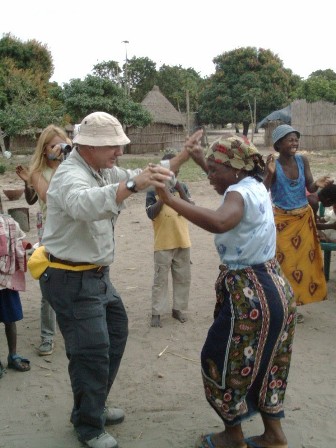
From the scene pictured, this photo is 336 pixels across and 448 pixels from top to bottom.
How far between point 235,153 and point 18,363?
8.43 feet

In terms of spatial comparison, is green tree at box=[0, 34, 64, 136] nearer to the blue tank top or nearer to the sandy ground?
the sandy ground

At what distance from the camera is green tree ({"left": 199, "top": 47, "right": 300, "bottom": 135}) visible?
111 ft

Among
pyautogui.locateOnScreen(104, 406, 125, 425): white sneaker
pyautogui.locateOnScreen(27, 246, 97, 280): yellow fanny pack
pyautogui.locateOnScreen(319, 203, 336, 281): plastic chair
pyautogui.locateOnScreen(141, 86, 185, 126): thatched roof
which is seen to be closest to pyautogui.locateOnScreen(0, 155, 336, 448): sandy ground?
pyautogui.locateOnScreen(104, 406, 125, 425): white sneaker

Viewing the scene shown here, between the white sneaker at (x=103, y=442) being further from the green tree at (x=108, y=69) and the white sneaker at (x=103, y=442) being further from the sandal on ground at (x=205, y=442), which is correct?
the green tree at (x=108, y=69)

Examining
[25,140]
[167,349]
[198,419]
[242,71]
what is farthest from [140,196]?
[242,71]

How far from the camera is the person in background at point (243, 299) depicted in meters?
2.89

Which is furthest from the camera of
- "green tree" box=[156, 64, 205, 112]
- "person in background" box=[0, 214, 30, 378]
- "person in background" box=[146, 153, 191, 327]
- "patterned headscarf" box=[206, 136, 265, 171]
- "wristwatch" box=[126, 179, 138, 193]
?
"green tree" box=[156, 64, 205, 112]

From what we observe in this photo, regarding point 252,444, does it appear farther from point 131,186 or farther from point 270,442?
point 131,186

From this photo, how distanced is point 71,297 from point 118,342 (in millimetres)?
509

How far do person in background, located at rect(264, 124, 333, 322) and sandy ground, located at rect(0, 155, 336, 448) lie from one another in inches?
15.4

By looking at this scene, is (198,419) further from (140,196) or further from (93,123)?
(140,196)

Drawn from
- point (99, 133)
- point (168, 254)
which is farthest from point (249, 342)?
point (168, 254)

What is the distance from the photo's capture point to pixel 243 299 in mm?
2916

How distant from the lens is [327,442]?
11.3 ft
